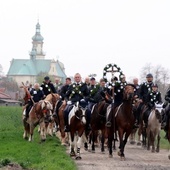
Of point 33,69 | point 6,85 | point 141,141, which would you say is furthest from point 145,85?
point 33,69

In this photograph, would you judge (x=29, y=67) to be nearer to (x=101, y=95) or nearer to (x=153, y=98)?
(x=153, y=98)

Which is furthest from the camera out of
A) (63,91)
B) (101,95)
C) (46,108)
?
(46,108)

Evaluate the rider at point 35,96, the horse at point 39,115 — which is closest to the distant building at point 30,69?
the rider at point 35,96

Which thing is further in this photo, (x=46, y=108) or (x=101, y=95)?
(x=46, y=108)

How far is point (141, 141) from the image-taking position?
96.0 feet

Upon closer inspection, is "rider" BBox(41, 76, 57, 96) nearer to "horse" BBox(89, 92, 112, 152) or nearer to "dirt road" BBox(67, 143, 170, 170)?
"horse" BBox(89, 92, 112, 152)

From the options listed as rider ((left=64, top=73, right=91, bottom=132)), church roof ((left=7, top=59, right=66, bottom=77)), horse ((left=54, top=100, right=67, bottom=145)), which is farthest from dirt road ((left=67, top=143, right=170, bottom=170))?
church roof ((left=7, top=59, right=66, bottom=77))

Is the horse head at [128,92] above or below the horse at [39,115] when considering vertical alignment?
above

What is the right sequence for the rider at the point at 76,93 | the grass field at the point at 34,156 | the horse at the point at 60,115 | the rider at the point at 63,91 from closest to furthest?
the grass field at the point at 34,156, the rider at the point at 76,93, the rider at the point at 63,91, the horse at the point at 60,115

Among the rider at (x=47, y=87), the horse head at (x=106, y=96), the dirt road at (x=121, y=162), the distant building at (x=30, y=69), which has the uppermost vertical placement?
the distant building at (x=30, y=69)

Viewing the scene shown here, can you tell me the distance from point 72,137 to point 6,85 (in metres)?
122

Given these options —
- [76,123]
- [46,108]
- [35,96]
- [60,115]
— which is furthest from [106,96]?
[35,96]

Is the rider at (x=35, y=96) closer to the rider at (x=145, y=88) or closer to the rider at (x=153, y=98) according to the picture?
the rider at (x=145, y=88)

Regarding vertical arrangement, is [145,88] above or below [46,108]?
above
